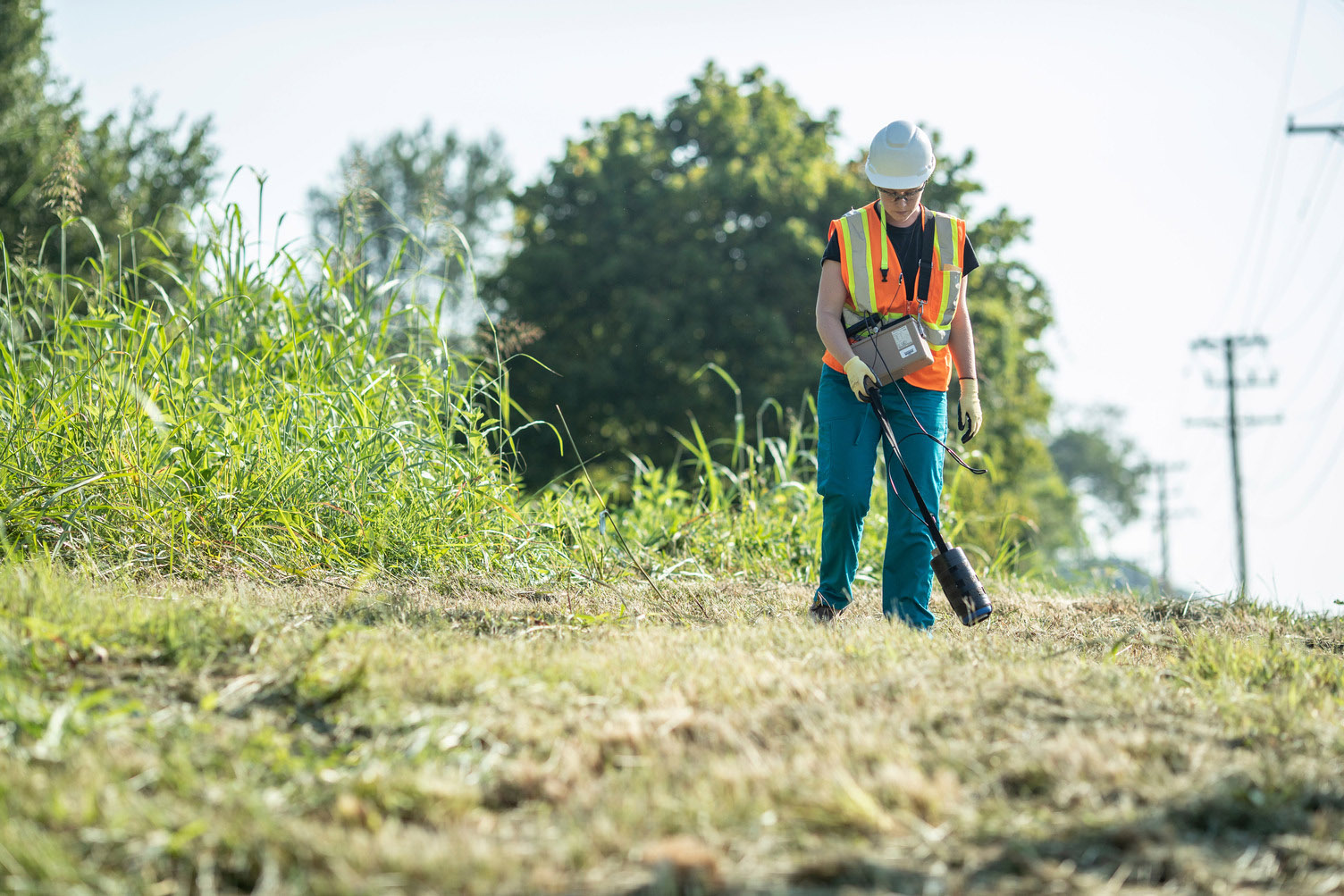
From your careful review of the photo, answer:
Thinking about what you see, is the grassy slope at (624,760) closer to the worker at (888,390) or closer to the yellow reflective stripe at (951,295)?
the worker at (888,390)

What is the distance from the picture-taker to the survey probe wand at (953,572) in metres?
3.51

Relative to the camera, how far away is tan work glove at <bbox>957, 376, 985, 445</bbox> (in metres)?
3.91

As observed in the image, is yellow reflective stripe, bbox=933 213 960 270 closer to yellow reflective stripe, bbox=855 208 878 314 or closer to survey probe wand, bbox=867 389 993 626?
yellow reflective stripe, bbox=855 208 878 314

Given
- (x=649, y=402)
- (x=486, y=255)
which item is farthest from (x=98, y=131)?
(x=486, y=255)

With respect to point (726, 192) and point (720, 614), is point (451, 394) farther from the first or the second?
point (726, 192)

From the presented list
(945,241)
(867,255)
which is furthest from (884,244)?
(945,241)

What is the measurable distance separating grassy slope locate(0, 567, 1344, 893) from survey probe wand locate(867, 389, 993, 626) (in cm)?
62

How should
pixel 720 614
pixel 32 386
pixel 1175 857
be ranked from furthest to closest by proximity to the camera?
pixel 32 386
pixel 720 614
pixel 1175 857

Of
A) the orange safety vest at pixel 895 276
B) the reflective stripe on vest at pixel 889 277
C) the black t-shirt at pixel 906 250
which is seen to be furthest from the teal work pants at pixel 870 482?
the black t-shirt at pixel 906 250

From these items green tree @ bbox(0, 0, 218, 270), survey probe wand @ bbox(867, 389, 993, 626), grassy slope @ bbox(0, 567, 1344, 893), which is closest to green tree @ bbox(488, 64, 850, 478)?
green tree @ bbox(0, 0, 218, 270)

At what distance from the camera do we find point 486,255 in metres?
34.5

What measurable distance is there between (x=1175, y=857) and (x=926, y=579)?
203 cm

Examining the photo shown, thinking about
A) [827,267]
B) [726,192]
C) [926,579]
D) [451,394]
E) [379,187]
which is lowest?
[926,579]

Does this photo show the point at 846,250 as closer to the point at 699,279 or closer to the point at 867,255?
the point at 867,255
